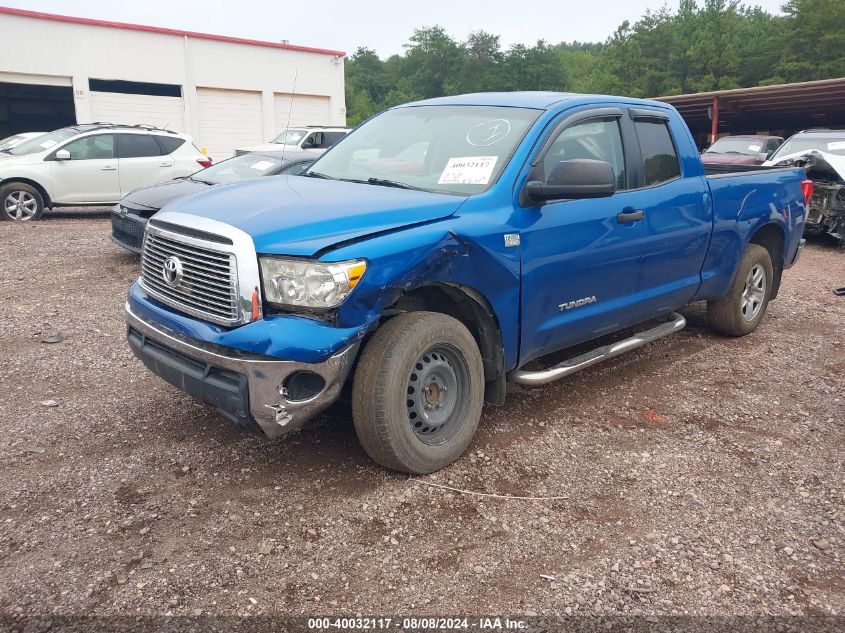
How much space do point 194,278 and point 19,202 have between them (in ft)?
34.1

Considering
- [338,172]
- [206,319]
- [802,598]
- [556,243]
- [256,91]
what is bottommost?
[802,598]

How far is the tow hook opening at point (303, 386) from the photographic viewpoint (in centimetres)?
305

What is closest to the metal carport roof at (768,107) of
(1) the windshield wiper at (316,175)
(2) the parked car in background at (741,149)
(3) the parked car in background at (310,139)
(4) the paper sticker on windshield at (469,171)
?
(2) the parked car in background at (741,149)

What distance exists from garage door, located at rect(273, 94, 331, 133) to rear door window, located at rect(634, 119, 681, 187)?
22207 millimetres

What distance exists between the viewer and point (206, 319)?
3.21 metres

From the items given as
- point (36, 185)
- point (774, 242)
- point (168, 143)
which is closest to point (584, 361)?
point (774, 242)

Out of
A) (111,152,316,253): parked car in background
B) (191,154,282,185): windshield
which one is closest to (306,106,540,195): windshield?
(111,152,316,253): parked car in background

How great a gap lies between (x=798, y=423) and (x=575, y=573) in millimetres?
2333

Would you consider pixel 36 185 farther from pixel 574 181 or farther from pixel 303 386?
pixel 574 181

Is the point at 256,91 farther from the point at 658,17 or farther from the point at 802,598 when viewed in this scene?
the point at 658,17

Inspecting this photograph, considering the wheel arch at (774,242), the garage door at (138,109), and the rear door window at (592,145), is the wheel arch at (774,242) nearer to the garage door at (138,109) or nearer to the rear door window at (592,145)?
the rear door window at (592,145)

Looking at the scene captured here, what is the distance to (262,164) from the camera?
935cm

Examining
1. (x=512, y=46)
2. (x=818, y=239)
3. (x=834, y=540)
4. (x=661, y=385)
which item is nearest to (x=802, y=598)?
(x=834, y=540)

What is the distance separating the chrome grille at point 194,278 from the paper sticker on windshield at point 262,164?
580 cm
